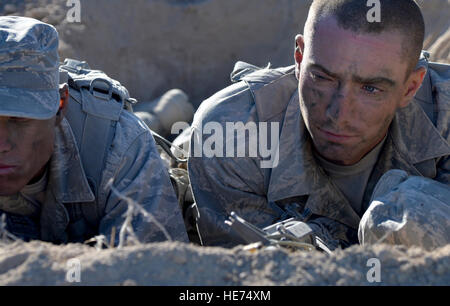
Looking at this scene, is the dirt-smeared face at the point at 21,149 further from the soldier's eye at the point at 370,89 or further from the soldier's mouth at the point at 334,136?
the soldier's eye at the point at 370,89

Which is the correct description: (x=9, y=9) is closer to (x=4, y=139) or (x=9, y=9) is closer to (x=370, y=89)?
(x=4, y=139)

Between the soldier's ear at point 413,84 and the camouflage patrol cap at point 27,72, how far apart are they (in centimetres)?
144

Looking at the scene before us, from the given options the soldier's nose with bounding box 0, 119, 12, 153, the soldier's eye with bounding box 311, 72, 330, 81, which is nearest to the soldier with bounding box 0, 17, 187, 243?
the soldier's nose with bounding box 0, 119, 12, 153

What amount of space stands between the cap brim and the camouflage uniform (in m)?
0.78

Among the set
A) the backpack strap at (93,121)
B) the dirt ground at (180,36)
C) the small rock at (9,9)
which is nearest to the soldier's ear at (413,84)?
the backpack strap at (93,121)

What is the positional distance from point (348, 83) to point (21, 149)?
1.28 metres

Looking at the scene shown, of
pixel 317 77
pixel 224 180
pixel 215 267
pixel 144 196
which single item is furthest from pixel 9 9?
pixel 215 267

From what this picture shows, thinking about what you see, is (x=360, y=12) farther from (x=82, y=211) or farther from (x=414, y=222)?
(x=82, y=211)

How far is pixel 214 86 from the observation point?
21.5 feet

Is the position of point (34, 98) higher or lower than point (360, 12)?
lower

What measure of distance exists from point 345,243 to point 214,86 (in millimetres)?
3362

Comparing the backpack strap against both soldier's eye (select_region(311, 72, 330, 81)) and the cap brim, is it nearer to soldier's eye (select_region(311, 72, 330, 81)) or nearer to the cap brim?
the cap brim

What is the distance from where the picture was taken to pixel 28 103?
282 cm
